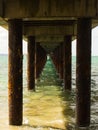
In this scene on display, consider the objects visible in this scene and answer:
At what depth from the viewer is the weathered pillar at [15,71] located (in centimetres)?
1081

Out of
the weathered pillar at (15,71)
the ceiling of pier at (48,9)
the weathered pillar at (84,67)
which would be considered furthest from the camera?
the weathered pillar at (15,71)

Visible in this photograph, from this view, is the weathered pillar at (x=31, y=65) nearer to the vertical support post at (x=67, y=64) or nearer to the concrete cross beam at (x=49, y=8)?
the vertical support post at (x=67, y=64)

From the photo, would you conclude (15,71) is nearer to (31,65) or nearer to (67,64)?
(31,65)

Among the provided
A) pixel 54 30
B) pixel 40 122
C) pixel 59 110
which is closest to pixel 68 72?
pixel 54 30

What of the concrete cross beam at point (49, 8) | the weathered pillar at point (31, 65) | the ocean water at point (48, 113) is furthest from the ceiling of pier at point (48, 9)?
the weathered pillar at point (31, 65)

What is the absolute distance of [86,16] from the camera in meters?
10.5

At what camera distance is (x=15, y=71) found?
10781mm

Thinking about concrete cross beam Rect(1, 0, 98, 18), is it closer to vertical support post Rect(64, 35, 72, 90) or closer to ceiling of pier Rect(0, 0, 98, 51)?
ceiling of pier Rect(0, 0, 98, 51)

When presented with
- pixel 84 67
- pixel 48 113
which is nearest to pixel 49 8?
pixel 84 67

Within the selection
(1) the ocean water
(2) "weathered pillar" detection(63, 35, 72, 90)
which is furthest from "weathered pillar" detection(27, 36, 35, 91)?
(2) "weathered pillar" detection(63, 35, 72, 90)

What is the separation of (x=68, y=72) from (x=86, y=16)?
9.27 meters

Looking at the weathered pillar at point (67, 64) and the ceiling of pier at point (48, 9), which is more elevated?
the ceiling of pier at point (48, 9)

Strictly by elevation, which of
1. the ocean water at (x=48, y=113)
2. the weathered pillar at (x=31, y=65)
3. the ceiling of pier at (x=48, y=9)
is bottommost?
the ocean water at (x=48, y=113)

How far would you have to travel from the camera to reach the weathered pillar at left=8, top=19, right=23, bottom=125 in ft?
35.5
